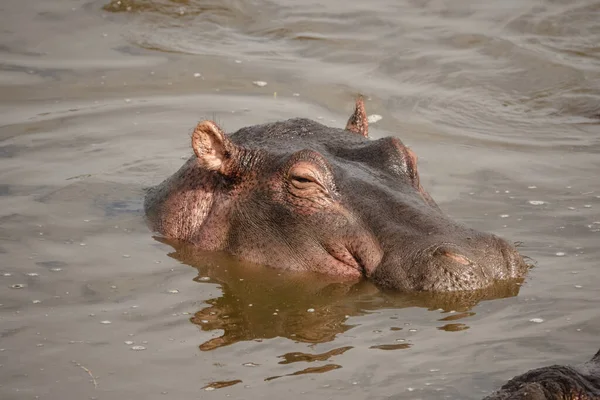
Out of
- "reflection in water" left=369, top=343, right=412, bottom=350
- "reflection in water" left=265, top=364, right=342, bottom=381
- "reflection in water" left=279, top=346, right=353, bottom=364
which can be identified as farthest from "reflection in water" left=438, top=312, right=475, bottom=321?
"reflection in water" left=265, top=364, right=342, bottom=381

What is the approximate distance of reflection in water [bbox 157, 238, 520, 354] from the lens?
712 cm

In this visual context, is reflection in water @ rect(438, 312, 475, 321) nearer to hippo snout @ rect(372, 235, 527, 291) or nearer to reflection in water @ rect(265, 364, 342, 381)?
hippo snout @ rect(372, 235, 527, 291)

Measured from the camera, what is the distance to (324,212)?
8.01 m

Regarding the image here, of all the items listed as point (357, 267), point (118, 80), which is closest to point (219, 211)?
point (357, 267)

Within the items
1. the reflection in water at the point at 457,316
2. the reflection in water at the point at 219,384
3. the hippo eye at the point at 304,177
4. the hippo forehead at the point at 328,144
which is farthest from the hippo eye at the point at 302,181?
the reflection in water at the point at 219,384

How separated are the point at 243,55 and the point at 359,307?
26.1 ft

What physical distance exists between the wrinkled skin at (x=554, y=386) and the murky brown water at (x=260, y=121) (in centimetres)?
71

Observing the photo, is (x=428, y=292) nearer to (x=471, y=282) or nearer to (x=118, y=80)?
(x=471, y=282)

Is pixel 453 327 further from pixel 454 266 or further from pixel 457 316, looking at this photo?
pixel 454 266

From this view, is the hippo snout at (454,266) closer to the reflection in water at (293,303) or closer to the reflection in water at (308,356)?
the reflection in water at (293,303)

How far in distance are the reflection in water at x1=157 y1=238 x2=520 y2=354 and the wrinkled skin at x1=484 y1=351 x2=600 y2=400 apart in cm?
147

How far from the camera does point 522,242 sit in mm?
8836

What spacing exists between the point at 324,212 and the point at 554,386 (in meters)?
3.09

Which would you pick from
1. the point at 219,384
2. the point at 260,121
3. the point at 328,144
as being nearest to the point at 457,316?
the point at 219,384
